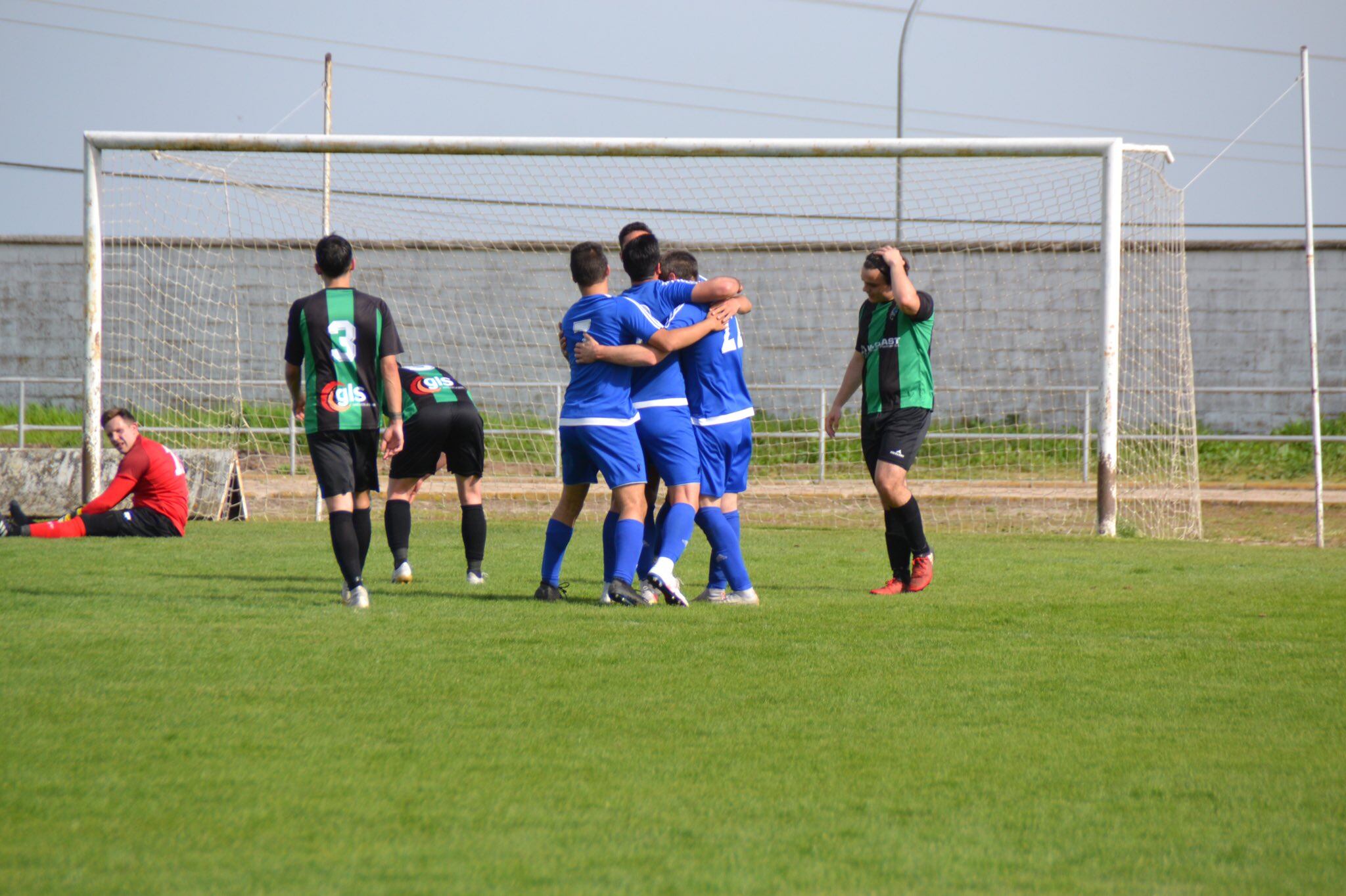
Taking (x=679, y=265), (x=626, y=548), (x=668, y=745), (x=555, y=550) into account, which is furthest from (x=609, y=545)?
(x=668, y=745)

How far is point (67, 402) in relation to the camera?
58.4 ft

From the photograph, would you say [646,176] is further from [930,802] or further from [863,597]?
[930,802]

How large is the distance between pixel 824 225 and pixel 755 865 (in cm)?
1064

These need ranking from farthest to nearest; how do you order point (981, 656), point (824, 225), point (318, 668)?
point (824, 225), point (981, 656), point (318, 668)

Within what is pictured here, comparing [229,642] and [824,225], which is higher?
[824,225]

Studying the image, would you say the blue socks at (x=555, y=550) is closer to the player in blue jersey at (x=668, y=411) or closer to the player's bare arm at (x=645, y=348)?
the player in blue jersey at (x=668, y=411)

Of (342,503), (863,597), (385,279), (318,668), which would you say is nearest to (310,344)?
(342,503)

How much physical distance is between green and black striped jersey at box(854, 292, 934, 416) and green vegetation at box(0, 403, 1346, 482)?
6708 millimetres

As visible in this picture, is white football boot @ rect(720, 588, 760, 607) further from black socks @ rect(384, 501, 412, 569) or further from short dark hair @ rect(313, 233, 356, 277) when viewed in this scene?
short dark hair @ rect(313, 233, 356, 277)

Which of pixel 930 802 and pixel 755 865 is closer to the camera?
pixel 755 865

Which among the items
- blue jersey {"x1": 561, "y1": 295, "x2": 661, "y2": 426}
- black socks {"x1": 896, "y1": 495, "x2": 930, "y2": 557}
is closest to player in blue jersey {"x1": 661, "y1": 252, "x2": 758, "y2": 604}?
blue jersey {"x1": 561, "y1": 295, "x2": 661, "y2": 426}

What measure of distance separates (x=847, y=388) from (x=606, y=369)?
1.99 metres

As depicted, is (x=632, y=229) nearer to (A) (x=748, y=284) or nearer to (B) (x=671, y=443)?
(B) (x=671, y=443)

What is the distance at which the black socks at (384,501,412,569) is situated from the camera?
686 cm
